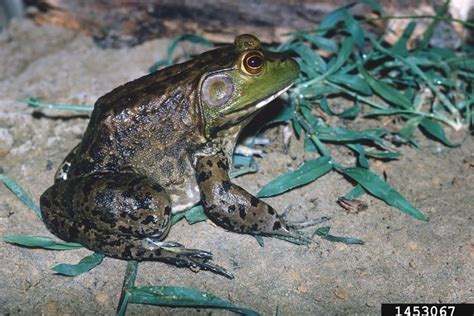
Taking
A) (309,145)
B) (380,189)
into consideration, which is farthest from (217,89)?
(380,189)

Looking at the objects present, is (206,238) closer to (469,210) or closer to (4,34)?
(469,210)

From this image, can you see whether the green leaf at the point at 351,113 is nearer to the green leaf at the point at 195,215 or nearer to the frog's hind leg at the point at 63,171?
the green leaf at the point at 195,215

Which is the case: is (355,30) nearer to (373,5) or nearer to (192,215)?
(373,5)

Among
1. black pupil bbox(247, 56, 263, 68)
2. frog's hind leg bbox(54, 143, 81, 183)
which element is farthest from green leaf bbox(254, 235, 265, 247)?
frog's hind leg bbox(54, 143, 81, 183)

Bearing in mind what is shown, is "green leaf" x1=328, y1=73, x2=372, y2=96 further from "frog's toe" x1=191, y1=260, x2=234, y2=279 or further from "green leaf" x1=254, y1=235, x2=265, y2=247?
"frog's toe" x1=191, y1=260, x2=234, y2=279

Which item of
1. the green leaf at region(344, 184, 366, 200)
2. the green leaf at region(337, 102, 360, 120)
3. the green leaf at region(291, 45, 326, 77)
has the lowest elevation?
the green leaf at region(344, 184, 366, 200)

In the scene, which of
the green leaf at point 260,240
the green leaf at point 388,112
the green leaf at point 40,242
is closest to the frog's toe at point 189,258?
the green leaf at point 260,240
